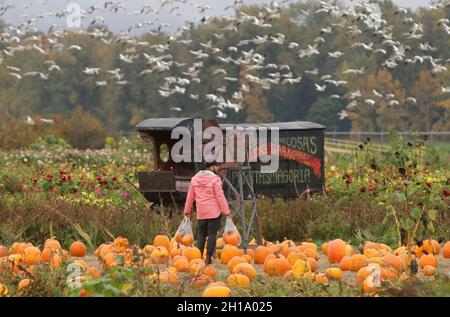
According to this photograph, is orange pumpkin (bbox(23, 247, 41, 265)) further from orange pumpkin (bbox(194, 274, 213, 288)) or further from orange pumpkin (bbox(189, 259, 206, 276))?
orange pumpkin (bbox(194, 274, 213, 288))

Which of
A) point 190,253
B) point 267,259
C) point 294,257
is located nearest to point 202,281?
Result: point 267,259

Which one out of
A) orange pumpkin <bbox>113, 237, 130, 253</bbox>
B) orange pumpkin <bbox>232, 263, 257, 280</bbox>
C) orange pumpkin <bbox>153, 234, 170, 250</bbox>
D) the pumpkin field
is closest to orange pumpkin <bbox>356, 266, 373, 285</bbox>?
the pumpkin field

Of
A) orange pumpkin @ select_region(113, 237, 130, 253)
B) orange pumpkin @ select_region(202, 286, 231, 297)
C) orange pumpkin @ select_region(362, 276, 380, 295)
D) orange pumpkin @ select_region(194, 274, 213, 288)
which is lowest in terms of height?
orange pumpkin @ select_region(194, 274, 213, 288)

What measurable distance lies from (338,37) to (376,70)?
24.2 feet

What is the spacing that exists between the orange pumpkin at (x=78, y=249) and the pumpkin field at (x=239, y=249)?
0.01 metres

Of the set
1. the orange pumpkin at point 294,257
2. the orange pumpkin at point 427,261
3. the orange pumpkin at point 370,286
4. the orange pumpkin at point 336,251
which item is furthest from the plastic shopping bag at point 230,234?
the orange pumpkin at point 370,286

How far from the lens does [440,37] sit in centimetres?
7819

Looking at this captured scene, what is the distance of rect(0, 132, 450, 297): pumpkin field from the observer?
815 centimetres

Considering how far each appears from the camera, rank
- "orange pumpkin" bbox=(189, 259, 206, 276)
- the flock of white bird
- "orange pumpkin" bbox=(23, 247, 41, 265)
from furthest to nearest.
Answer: the flock of white bird
"orange pumpkin" bbox=(23, 247, 41, 265)
"orange pumpkin" bbox=(189, 259, 206, 276)

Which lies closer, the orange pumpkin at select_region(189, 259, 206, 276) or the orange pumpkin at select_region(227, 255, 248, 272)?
the orange pumpkin at select_region(189, 259, 206, 276)

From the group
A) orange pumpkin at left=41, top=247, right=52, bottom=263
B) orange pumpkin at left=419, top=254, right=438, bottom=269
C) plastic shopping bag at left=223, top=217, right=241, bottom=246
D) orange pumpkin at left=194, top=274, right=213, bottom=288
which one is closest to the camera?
orange pumpkin at left=194, top=274, right=213, bottom=288

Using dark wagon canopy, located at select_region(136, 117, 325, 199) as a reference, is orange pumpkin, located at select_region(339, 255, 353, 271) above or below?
below

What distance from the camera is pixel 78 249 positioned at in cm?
1226

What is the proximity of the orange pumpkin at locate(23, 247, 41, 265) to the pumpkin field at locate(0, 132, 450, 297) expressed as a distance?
0.01 metres
